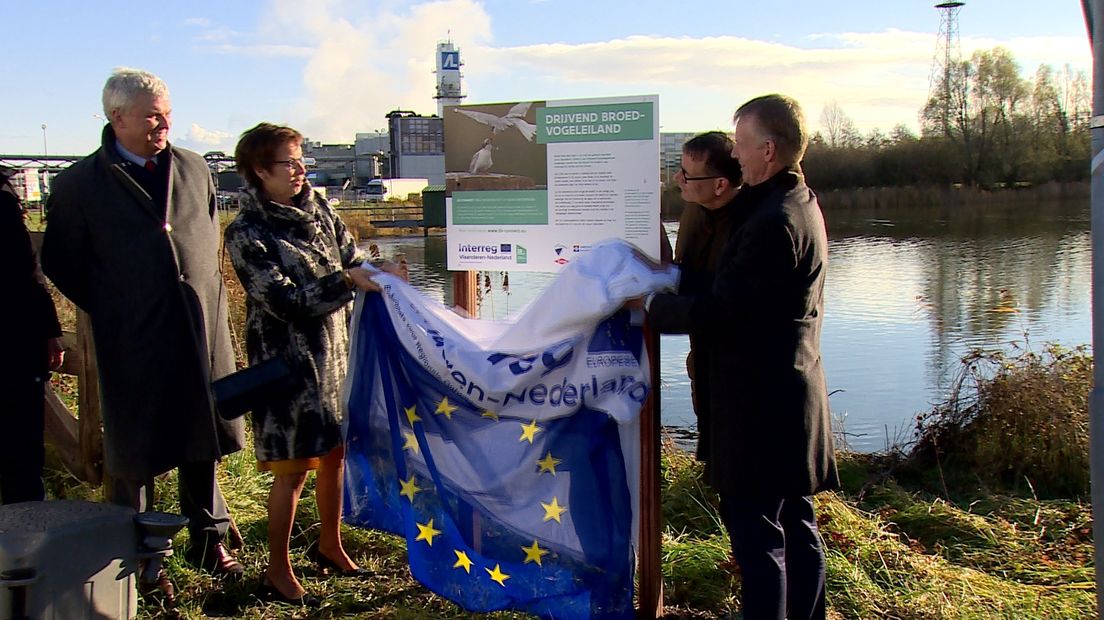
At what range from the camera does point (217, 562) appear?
3.95 m

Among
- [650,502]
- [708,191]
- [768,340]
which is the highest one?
[708,191]

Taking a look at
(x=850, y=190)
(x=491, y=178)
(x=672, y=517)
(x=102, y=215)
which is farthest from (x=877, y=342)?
(x=850, y=190)

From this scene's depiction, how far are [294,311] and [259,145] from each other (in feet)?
2.08

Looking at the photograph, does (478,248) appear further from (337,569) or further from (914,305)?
(914,305)

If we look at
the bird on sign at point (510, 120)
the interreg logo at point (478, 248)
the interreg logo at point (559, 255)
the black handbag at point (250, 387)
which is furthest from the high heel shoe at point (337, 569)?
the bird on sign at point (510, 120)

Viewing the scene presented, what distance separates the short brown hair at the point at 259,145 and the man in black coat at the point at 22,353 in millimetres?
888

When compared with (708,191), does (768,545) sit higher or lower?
lower

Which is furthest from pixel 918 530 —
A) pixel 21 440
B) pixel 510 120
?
pixel 21 440

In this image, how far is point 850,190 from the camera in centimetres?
2944

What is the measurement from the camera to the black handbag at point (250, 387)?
11.0 ft

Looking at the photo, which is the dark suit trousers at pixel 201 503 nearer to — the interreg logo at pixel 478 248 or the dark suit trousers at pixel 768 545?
the interreg logo at pixel 478 248

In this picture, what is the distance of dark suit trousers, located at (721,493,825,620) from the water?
1.35 meters

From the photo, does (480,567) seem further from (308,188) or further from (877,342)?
(877,342)

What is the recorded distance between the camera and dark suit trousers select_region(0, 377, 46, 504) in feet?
11.6
